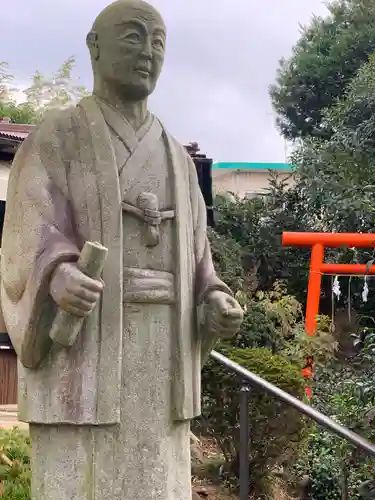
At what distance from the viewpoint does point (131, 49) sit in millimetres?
2488

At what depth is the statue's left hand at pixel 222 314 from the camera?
96.8 inches

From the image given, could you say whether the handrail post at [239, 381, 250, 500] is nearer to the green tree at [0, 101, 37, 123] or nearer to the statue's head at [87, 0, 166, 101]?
the statue's head at [87, 0, 166, 101]

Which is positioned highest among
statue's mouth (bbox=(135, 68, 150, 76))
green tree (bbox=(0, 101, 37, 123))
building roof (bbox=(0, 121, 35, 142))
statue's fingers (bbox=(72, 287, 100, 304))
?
green tree (bbox=(0, 101, 37, 123))

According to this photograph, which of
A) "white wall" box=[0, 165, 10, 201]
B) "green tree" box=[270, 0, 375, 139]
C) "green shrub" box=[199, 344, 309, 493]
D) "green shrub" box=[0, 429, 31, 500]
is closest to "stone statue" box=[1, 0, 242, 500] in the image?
"green shrub" box=[0, 429, 31, 500]

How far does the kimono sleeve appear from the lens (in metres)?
2.30

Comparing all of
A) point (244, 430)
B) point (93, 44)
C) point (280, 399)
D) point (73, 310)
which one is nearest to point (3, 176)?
point (244, 430)

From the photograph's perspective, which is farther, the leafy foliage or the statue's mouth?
the leafy foliage

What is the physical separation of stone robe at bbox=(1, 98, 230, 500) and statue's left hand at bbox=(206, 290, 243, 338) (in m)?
0.06

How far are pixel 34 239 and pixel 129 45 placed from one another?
729 millimetres

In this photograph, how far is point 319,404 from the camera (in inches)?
304

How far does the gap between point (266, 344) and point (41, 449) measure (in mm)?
6926

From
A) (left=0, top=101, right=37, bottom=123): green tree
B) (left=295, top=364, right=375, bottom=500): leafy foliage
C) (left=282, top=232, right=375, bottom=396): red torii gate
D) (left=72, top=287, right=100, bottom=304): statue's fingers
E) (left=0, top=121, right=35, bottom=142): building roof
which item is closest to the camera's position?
(left=72, top=287, right=100, bottom=304): statue's fingers

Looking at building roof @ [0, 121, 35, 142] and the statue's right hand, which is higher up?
building roof @ [0, 121, 35, 142]

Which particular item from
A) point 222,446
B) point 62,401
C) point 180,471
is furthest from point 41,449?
point 222,446
